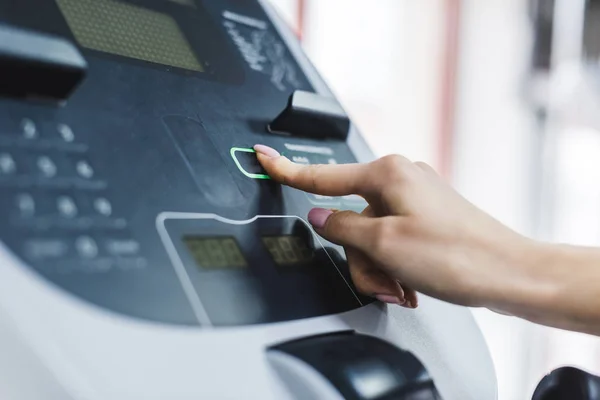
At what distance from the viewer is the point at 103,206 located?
499 millimetres

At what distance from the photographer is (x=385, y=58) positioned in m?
1.78

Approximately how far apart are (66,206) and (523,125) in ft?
6.07

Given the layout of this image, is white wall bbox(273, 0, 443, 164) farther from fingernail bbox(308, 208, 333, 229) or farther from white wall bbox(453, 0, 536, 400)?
fingernail bbox(308, 208, 333, 229)

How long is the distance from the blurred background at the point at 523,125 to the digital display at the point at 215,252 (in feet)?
4.92

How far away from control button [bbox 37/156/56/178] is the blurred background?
5.32ft

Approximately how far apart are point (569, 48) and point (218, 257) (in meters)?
1.88

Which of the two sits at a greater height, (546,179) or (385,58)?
(385,58)

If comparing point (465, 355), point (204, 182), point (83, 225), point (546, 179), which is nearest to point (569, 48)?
point (546, 179)

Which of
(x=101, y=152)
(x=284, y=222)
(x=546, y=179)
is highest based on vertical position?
(x=101, y=152)

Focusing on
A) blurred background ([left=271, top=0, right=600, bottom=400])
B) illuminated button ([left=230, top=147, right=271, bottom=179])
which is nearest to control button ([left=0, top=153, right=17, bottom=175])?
illuminated button ([left=230, top=147, right=271, bottom=179])

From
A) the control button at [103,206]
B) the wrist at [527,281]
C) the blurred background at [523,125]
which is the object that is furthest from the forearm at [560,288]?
the blurred background at [523,125]

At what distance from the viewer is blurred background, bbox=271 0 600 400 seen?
81.0 inches

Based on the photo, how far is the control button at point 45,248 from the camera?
441mm

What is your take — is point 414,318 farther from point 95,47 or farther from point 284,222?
point 95,47
